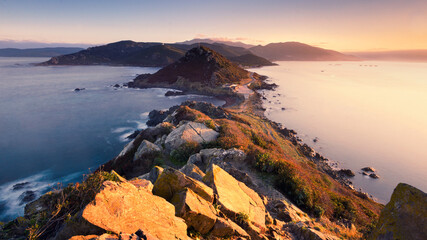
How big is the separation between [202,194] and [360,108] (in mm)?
70823

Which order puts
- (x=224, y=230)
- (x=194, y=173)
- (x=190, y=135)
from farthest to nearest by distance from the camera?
1. (x=190, y=135)
2. (x=194, y=173)
3. (x=224, y=230)

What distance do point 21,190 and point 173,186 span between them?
28994 millimetres

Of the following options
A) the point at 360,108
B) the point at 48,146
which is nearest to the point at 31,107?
the point at 48,146

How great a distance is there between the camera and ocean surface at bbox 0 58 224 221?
26828mm

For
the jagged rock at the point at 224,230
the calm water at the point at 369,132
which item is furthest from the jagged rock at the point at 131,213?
the calm water at the point at 369,132

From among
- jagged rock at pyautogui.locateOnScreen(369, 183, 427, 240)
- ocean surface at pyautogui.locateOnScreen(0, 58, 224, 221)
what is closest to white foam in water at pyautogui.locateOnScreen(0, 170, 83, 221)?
ocean surface at pyautogui.locateOnScreen(0, 58, 224, 221)

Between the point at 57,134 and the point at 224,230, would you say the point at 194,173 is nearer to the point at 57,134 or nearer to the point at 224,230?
the point at 224,230

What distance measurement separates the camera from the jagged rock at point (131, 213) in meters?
4.59

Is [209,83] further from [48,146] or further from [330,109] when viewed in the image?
[48,146]

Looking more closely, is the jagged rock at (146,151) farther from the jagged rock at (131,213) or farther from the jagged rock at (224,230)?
the jagged rock at (224,230)

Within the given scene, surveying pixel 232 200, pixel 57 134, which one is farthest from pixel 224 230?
pixel 57 134

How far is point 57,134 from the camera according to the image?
41625mm

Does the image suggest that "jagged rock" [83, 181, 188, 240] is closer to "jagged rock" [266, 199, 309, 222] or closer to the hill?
"jagged rock" [266, 199, 309, 222]

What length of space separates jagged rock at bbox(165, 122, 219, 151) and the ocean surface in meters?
16.1
